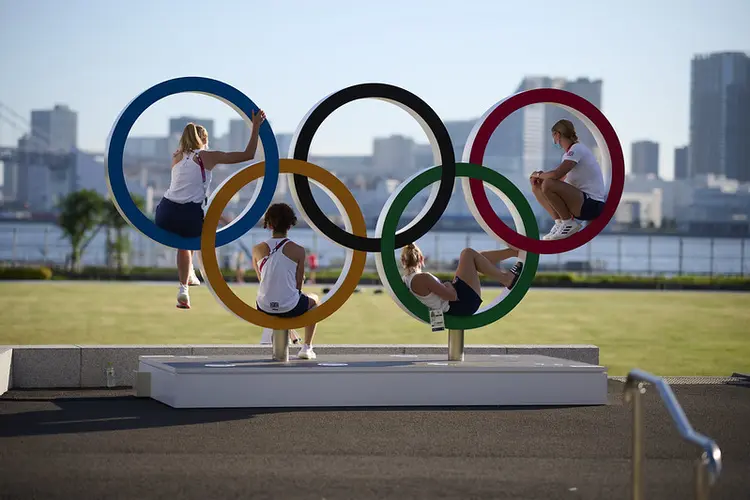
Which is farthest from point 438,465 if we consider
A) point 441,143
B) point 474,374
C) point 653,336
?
point 653,336

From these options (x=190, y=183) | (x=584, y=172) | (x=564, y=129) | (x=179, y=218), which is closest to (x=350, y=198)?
(x=190, y=183)

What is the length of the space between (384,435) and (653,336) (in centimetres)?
1218

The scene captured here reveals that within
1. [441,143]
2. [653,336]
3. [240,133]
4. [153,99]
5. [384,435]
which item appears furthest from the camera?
[240,133]

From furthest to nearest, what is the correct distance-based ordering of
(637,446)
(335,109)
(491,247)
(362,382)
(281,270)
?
1. (491,247)
2. (335,109)
3. (281,270)
4. (362,382)
5. (637,446)

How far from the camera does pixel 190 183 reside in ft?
37.5

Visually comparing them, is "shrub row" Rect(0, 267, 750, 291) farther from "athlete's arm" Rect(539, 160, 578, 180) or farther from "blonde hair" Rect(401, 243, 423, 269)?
"blonde hair" Rect(401, 243, 423, 269)

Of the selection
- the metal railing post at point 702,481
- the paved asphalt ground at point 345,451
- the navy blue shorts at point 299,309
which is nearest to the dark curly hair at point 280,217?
the navy blue shorts at point 299,309

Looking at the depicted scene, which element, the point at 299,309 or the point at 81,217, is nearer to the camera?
the point at 299,309

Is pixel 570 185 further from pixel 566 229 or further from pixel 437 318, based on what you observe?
pixel 437 318

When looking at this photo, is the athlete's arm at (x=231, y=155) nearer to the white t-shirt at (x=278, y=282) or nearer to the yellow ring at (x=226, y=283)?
the yellow ring at (x=226, y=283)

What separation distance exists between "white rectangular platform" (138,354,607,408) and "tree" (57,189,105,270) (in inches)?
1936

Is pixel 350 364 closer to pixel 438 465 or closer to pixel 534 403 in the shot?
pixel 534 403

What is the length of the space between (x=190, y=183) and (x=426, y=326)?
12621mm

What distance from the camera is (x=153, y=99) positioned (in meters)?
11.1
